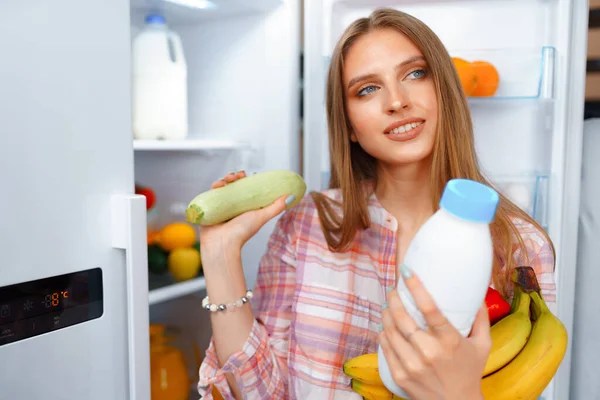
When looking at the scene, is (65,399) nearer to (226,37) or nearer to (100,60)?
(100,60)

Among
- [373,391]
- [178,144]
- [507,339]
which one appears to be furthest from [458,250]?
[178,144]

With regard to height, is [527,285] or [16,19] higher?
[16,19]

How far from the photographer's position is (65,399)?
73 cm

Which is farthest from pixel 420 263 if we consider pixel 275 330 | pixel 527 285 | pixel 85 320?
pixel 275 330

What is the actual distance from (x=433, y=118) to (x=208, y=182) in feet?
2.31

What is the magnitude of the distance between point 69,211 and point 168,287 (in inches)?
19.8

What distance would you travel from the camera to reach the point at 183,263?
4.17 feet

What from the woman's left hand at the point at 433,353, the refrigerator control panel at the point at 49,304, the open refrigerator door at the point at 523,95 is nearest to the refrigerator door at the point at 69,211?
the refrigerator control panel at the point at 49,304

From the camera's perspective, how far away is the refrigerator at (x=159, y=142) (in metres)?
0.69

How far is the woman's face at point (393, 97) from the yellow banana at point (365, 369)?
40 centimetres

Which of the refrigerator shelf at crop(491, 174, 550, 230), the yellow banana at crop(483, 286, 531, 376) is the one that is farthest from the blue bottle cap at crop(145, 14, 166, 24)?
the yellow banana at crop(483, 286, 531, 376)

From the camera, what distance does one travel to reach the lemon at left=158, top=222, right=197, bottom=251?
1.28 m

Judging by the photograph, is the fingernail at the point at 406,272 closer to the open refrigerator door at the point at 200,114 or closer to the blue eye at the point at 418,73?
the blue eye at the point at 418,73

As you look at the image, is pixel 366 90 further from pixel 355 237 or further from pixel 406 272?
pixel 406 272
